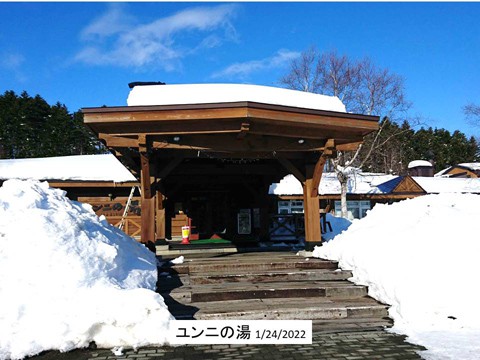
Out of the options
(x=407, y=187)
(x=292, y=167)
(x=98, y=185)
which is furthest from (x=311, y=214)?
(x=407, y=187)

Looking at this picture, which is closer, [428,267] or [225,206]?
[428,267]

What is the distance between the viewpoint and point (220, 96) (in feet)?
26.8

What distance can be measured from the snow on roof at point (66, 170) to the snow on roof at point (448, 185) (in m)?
24.0

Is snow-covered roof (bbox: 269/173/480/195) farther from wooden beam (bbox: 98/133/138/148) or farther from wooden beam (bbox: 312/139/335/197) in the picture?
wooden beam (bbox: 98/133/138/148)

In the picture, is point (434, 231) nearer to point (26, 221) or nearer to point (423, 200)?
point (423, 200)

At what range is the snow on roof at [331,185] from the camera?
77.5 ft

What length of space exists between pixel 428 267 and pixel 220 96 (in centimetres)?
525

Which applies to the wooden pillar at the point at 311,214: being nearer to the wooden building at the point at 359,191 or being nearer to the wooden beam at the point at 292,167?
the wooden beam at the point at 292,167

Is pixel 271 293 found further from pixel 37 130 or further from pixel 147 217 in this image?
pixel 37 130

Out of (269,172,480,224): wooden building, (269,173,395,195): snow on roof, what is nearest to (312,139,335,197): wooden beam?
(269,173,395,195): snow on roof

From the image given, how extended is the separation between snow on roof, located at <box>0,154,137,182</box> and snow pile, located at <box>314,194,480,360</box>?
13.1 metres

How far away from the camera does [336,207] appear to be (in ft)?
89.8

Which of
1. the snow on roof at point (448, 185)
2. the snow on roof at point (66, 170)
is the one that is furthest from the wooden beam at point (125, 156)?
the snow on roof at point (448, 185)

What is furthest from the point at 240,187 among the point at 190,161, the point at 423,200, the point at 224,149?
the point at 423,200
